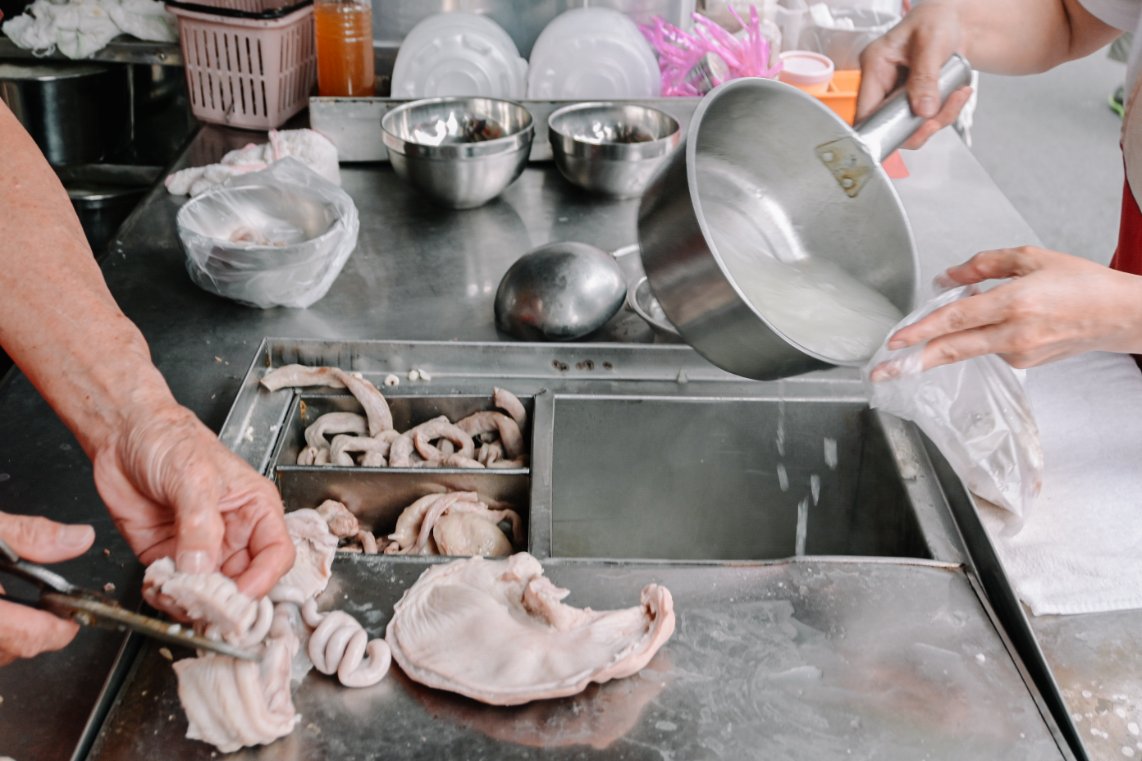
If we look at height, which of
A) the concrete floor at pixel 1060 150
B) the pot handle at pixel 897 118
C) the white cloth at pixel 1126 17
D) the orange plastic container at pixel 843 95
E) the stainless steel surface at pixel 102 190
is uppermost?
the white cloth at pixel 1126 17

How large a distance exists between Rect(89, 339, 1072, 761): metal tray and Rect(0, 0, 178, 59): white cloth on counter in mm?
1853

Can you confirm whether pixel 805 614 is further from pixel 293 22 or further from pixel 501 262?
pixel 293 22

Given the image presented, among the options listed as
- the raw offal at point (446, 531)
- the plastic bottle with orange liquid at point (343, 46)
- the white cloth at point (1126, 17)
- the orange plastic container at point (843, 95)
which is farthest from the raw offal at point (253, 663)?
the orange plastic container at point (843, 95)

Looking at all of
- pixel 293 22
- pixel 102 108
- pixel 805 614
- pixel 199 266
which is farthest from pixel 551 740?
pixel 102 108

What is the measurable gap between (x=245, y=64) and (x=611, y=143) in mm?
1242

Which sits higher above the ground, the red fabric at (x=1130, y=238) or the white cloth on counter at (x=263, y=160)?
the red fabric at (x=1130, y=238)

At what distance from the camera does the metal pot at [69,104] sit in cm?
316

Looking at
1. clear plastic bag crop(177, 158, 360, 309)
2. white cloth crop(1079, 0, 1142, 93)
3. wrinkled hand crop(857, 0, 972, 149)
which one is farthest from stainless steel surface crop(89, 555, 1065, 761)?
white cloth crop(1079, 0, 1142, 93)

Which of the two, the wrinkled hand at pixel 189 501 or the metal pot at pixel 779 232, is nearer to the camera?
the wrinkled hand at pixel 189 501

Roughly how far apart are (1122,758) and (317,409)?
149 centimetres

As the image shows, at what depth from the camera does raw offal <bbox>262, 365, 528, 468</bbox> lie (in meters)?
1.83

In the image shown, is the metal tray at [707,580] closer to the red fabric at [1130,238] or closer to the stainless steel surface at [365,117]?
the red fabric at [1130,238]

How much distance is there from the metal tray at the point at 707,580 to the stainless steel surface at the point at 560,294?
7 centimetres

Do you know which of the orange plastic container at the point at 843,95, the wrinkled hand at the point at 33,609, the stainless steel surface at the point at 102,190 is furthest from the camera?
the stainless steel surface at the point at 102,190
